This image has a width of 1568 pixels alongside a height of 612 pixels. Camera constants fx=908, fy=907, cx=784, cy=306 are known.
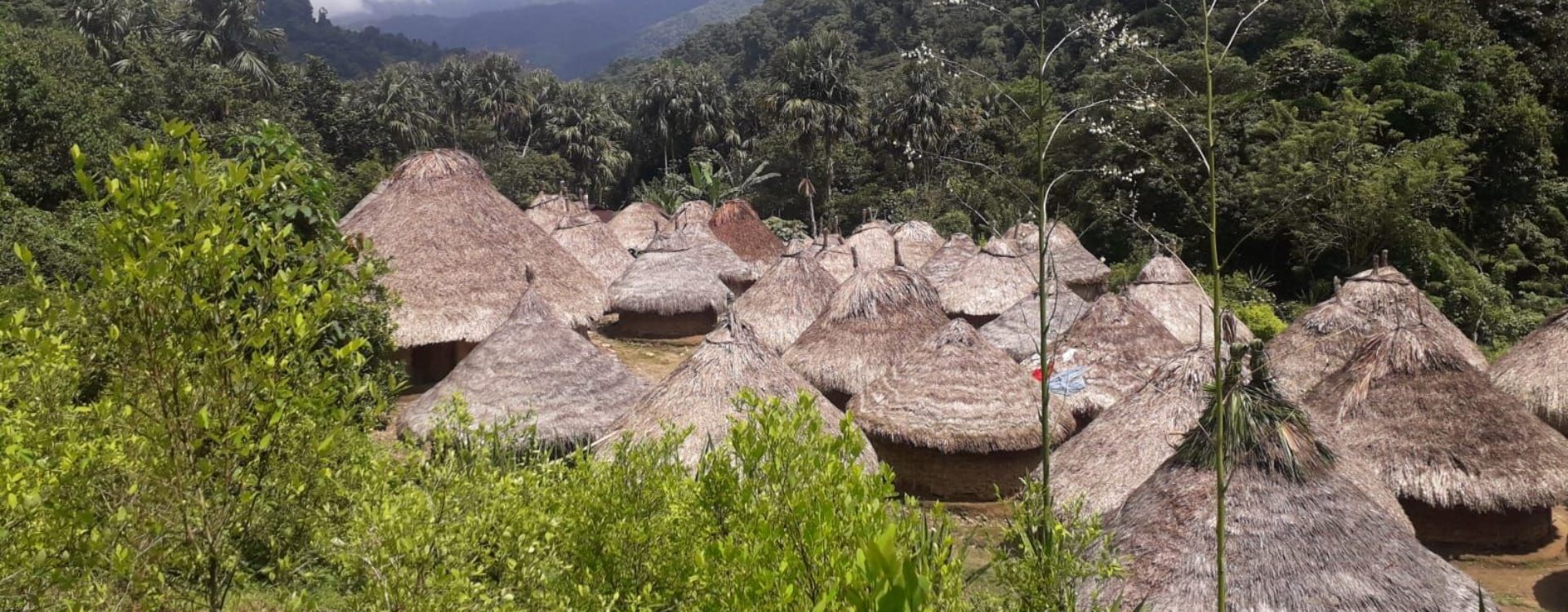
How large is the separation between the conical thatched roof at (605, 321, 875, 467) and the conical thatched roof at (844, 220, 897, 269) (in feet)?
45.6

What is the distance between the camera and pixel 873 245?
24844mm

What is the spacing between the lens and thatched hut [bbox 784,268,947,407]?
13359mm

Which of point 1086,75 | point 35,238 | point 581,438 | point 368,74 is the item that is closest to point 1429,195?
point 1086,75

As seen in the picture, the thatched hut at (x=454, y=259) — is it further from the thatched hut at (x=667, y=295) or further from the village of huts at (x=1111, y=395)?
the thatched hut at (x=667, y=295)

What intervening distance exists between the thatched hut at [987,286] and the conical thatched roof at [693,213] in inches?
415

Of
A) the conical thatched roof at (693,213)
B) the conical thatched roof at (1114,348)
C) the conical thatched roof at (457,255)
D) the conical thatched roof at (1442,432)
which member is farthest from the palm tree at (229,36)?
the conical thatched roof at (1442,432)

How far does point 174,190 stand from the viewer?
248 cm

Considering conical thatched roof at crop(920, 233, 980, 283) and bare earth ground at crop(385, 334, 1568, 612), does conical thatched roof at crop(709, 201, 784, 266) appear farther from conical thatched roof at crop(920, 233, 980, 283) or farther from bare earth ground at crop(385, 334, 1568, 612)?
bare earth ground at crop(385, 334, 1568, 612)

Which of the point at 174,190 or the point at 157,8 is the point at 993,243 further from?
the point at 157,8

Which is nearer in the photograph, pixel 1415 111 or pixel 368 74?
pixel 1415 111

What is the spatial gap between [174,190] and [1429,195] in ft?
77.9

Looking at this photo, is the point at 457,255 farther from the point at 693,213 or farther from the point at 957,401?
the point at 693,213

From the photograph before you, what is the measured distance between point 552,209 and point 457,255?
15.2 m

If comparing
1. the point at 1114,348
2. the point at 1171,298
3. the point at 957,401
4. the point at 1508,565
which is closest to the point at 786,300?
the point at 1114,348
